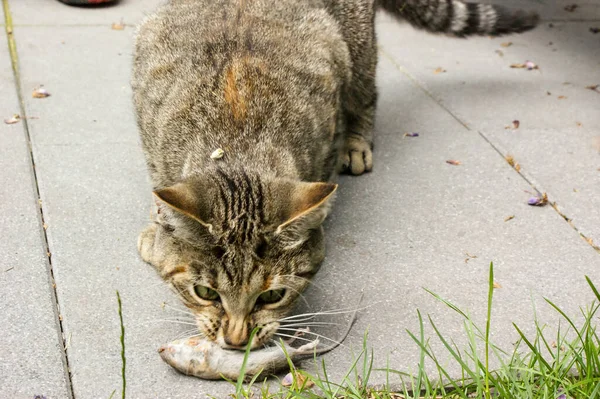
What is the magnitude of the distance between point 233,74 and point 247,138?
1.36 ft

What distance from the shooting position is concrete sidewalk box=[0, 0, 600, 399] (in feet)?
9.36

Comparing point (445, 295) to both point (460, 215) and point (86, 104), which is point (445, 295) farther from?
point (86, 104)

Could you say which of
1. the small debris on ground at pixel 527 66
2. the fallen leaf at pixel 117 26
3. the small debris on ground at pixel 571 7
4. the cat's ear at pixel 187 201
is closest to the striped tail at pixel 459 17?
the small debris on ground at pixel 527 66

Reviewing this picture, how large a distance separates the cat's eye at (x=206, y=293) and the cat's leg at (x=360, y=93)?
1.87m

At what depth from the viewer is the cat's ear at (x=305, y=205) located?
2.40 metres

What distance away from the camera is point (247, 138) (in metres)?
2.86

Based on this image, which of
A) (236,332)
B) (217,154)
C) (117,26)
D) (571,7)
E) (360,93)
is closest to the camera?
(236,332)

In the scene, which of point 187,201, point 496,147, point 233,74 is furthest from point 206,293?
point 496,147

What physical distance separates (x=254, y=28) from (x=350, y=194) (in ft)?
3.82

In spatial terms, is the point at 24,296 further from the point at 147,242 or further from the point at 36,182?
the point at 36,182

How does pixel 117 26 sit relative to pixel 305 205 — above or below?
below

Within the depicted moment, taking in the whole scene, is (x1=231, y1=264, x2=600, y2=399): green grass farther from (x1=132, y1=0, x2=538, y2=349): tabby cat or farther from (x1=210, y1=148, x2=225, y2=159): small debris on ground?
(x1=210, y1=148, x2=225, y2=159): small debris on ground

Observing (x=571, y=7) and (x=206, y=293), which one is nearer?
(x=206, y=293)

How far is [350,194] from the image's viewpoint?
409 cm
